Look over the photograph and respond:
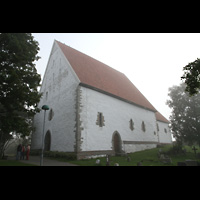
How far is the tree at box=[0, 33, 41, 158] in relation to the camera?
958cm

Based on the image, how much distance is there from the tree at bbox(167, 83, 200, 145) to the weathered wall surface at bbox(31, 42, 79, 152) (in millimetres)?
12300

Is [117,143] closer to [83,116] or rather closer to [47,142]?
[83,116]

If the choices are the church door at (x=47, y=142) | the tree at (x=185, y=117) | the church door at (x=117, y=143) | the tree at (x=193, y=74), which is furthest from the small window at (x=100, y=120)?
the tree at (x=193, y=74)

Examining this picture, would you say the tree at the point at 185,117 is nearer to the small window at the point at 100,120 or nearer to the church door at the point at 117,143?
the church door at the point at 117,143

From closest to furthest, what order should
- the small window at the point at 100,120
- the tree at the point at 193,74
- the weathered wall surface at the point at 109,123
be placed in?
the tree at the point at 193,74 → the weathered wall surface at the point at 109,123 → the small window at the point at 100,120

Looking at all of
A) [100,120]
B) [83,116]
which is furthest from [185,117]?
[83,116]

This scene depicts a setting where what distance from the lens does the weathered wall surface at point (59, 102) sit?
49.6 ft

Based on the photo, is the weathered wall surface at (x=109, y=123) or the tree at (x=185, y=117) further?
the tree at (x=185, y=117)

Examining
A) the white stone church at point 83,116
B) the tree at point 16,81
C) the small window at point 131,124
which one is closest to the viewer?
the tree at point 16,81

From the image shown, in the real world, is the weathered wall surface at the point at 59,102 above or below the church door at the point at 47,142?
above

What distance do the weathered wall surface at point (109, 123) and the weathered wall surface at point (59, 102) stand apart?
1.32 meters

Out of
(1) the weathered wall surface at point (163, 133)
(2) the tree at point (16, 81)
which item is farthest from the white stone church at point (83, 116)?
(1) the weathered wall surface at point (163, 133)

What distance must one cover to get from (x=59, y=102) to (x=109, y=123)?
6547 mm

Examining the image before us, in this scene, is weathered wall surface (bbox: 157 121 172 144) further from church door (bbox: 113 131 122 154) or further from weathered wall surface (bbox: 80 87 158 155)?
church door (bbox: 113 131 122 154)
